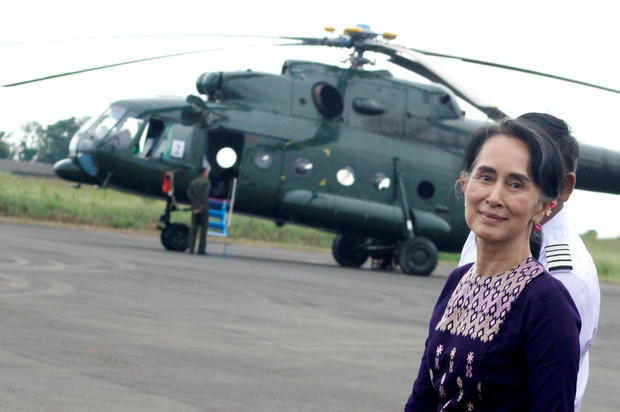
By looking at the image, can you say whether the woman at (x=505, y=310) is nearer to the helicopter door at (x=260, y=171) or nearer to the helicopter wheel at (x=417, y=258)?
the helicopter door at (x=260, y=171)

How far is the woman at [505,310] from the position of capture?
111 inches

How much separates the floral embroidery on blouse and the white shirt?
366mm

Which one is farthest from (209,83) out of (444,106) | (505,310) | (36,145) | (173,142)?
(36,145)

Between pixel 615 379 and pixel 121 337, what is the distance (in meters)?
4.39

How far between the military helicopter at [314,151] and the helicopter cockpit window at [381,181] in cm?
2

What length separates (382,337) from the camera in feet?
38.4

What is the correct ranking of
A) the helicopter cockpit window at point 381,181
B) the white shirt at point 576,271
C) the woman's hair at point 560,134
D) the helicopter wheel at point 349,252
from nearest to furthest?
the woman's hair at point 560,134 < the white shirt at point 576,271 < the helicopter cockpit window at point 381,181 < the helicopter wheel at point 349,252

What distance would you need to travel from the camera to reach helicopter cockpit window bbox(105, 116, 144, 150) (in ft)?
70.7

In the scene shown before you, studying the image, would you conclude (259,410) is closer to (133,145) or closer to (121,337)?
(121,337)

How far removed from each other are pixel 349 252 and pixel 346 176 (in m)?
2.43

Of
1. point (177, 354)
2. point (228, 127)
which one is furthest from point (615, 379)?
point (228, 127)

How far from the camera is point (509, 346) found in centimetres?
287

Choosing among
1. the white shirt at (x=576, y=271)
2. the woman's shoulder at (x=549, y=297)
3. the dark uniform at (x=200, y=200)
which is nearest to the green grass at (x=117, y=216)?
the dark uniform at (x=200, y=200)

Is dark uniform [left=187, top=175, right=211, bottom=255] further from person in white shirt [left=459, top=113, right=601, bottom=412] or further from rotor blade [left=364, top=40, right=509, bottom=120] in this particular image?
person in white shirt [left=459, top=113, right=601, bottom=412]
